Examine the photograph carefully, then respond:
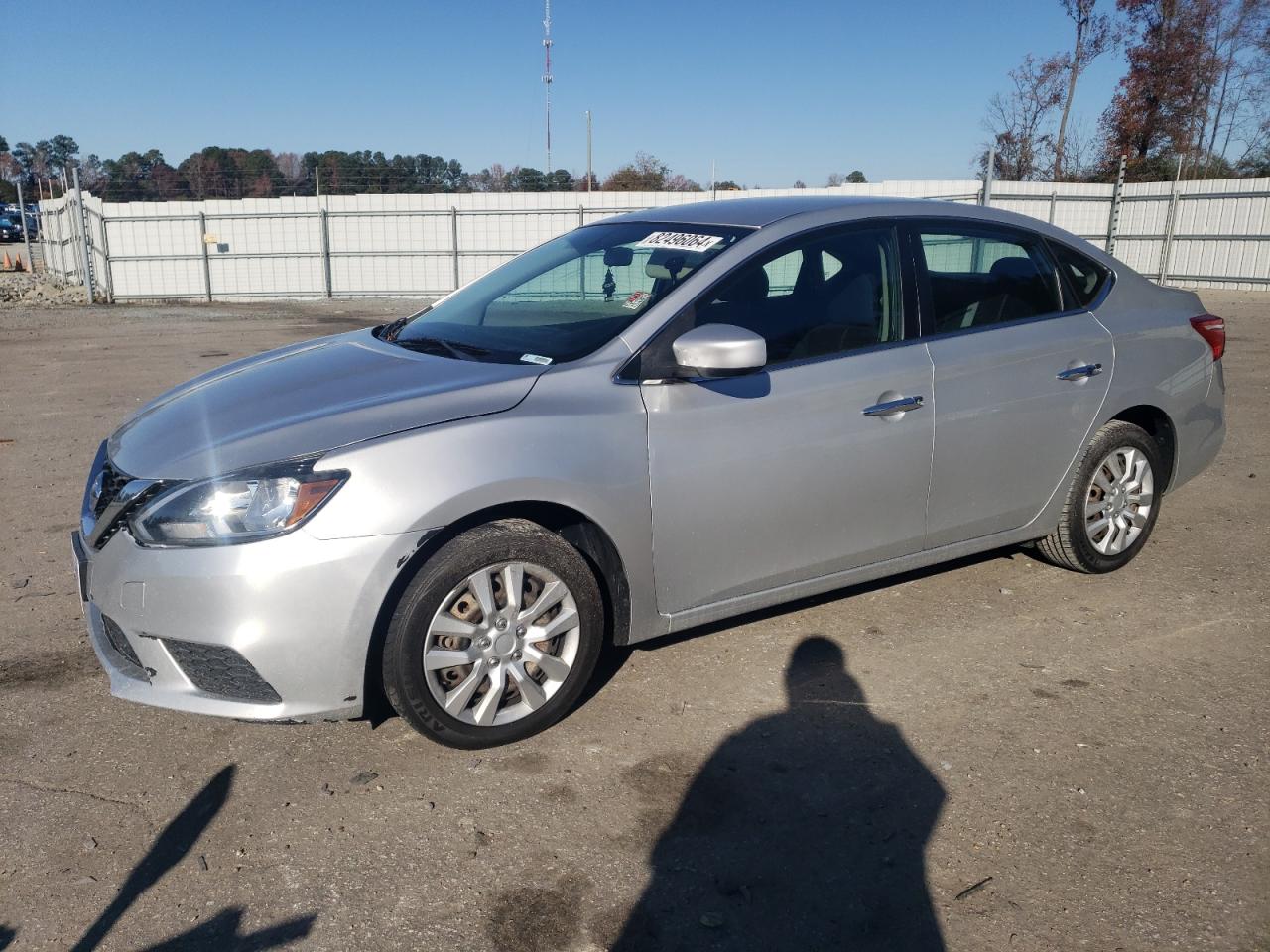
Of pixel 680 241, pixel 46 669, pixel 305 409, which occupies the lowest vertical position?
pixel 46 669

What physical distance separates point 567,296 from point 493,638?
1493 millimetres

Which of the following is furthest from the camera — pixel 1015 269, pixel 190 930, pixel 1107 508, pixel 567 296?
pixel 1107 508

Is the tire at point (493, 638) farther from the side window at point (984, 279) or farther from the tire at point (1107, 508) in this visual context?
the tire at point (1107, 508)

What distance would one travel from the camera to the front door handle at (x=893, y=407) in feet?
12.4

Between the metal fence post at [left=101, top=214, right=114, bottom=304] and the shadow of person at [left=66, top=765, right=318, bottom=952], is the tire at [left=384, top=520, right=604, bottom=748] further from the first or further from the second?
the metal fence post at [left=101, top=214, right=114, bottom=304]

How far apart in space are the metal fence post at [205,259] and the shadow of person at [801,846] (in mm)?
22602

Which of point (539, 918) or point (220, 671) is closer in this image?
point (539, 918)

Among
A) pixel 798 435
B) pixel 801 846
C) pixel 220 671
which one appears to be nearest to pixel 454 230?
pixel 798 435

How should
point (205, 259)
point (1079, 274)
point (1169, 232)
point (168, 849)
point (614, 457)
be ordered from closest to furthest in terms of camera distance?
point (168, 849) < point (614, 457) < point (1079, 274) < point (1169, 232) < point (205, 259)

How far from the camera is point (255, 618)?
112 inches

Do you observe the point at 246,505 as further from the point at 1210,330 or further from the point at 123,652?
the point at 1210,330

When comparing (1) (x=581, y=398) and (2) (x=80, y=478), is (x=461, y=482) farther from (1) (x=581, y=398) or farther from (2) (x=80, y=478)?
(2) (x=80, y=478)

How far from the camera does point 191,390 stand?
3871mm

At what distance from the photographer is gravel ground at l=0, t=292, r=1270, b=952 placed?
8.14 feet
